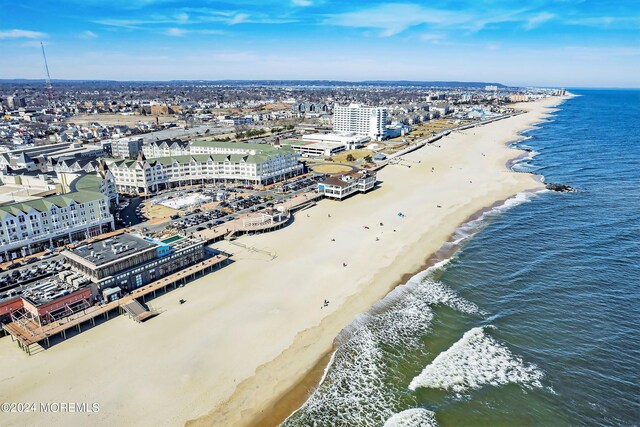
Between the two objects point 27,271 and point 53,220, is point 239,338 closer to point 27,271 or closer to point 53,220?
point 27,271

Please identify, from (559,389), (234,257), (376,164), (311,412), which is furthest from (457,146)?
(311,412)

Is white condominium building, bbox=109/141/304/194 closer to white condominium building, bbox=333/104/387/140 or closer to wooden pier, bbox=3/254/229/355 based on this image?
wooden pier, bbox=3/254/229/355

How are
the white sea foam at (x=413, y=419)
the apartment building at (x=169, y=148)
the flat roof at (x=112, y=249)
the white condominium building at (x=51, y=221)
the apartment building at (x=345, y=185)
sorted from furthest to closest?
the apartment building at (x=169, y=148) < the apartment building at (x=345, y=185) < the white condominium building at (x=51, y=221) < the flat roof at (x=112, y=249) < the white sea foam at (x=413, y=419)

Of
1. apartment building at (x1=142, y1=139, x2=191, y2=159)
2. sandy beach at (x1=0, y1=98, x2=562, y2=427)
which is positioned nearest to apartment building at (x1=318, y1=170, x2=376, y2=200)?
sandy beach at (x1=0, y1=98, x2=562, y2=427)

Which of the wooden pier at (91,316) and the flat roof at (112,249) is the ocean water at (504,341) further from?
the flat roof at (112,249)

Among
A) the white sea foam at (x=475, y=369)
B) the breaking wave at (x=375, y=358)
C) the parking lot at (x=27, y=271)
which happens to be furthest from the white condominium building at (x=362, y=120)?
the white sea foam at (x=475, y=369)

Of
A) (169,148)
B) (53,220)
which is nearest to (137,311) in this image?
(53,220)
